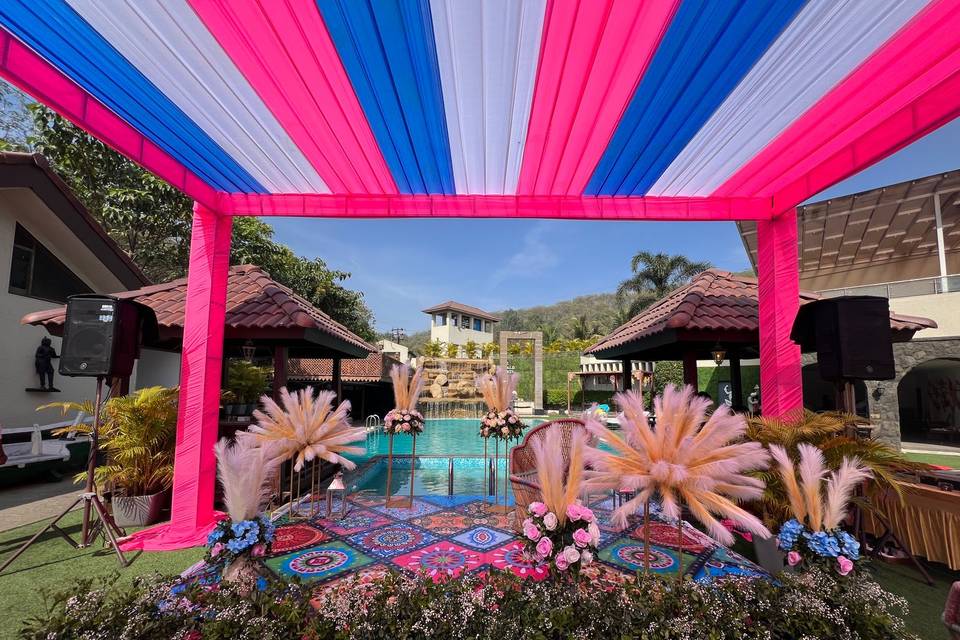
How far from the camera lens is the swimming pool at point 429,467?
769cm

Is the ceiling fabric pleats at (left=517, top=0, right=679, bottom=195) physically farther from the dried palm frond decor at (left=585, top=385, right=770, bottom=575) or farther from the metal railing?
the metal railing

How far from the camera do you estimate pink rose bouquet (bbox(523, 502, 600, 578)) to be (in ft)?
7.92

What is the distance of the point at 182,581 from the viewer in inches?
93.0

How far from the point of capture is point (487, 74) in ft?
9.70

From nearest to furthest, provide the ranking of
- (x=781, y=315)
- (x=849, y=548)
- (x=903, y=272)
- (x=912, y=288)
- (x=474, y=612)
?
(x=474, y=612)
(x=849, y=548)
(x=781, y=315)
(x=912, y=288)
(x=903, y=272)

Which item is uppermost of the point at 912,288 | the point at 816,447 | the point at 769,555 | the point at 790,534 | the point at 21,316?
the point at 912,288

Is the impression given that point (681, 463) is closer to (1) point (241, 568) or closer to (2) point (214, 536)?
(1) point (241, 568)

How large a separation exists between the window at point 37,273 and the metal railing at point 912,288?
19.3 metres

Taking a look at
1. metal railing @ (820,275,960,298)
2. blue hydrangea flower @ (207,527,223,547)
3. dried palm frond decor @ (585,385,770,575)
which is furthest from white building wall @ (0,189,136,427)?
metal railing @ (820,275,960,298)

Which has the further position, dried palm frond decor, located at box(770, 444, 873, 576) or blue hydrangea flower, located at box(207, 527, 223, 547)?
blue hydrangea flower, located at box(207, 527, 223, 547)

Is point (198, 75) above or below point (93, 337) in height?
above

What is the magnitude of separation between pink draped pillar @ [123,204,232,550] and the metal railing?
46.4 ft

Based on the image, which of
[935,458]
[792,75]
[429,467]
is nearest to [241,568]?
[792,75]

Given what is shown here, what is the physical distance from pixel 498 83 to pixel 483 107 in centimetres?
28
